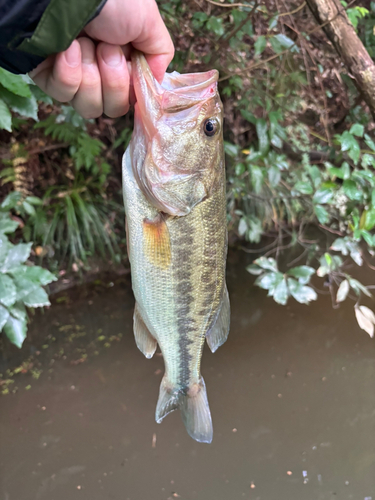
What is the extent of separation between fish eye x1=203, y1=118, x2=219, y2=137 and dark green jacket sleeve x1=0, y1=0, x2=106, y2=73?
1.21 feet

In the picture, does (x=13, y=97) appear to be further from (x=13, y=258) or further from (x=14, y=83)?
(x=13, y=258)

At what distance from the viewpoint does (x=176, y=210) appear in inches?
37.5

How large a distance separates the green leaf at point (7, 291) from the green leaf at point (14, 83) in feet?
2.78

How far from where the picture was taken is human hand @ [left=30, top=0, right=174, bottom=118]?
700mm

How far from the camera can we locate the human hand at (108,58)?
27.6 inches

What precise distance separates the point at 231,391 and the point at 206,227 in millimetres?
1752

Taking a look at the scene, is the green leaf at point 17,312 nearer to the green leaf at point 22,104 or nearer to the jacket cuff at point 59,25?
the green leaf at point 22,104

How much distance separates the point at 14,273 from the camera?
1.65m

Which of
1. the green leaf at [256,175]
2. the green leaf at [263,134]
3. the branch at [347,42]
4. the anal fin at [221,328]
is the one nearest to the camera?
the anal fin at [221,328]

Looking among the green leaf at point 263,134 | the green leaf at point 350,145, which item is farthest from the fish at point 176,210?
the green leaf at point 263,134

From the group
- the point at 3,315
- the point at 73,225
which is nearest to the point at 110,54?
the point at 3,315

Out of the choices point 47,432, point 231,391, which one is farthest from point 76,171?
point 231,391

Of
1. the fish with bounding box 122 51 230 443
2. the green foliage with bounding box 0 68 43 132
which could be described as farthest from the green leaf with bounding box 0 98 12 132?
the fish with bounding box 122 51 230 443

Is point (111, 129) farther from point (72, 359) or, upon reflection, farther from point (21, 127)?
point (72, 359)
